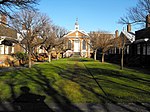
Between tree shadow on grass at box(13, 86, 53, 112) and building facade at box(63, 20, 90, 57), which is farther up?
building facade at box(63, 20, 90, 57)

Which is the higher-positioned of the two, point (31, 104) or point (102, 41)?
point (102, 41)

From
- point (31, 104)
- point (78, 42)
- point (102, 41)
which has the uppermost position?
point (78, 42)

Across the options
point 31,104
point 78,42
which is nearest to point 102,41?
point 78,42

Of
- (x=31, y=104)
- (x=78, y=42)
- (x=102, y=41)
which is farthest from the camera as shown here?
(x=78, y=42)

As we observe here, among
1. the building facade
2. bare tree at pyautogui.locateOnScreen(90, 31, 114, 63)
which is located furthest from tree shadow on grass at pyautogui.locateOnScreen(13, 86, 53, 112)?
the building facade

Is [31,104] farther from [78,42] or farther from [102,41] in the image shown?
[78,42]

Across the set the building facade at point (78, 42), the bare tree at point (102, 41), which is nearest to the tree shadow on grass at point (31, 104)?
the bare tree at point (102, 41)

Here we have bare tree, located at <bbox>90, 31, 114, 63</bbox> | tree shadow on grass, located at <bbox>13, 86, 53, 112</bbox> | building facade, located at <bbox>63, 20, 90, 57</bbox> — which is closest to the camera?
tree shadow on grass, located at <bbox>13, 86, 53, 112</bbox>

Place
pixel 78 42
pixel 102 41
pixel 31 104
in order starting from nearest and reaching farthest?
pixel 31 104 < pixel 102 41 < pixel 78 42

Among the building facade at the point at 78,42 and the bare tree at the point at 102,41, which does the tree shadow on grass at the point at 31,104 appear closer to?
the bare tree at the point at 102,41

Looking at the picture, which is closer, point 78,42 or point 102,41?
point 102,41

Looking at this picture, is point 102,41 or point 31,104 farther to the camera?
point 102,41

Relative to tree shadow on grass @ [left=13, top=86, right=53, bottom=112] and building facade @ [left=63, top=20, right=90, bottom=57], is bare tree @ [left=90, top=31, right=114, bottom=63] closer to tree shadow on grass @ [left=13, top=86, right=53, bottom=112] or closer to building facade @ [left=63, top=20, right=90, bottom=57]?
building facade @ [left=63, top=20, right=90, bottom=57]

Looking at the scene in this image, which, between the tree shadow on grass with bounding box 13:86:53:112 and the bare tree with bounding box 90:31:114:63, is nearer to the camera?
the tree shadow on grass with bounding box 13:86:53:112
